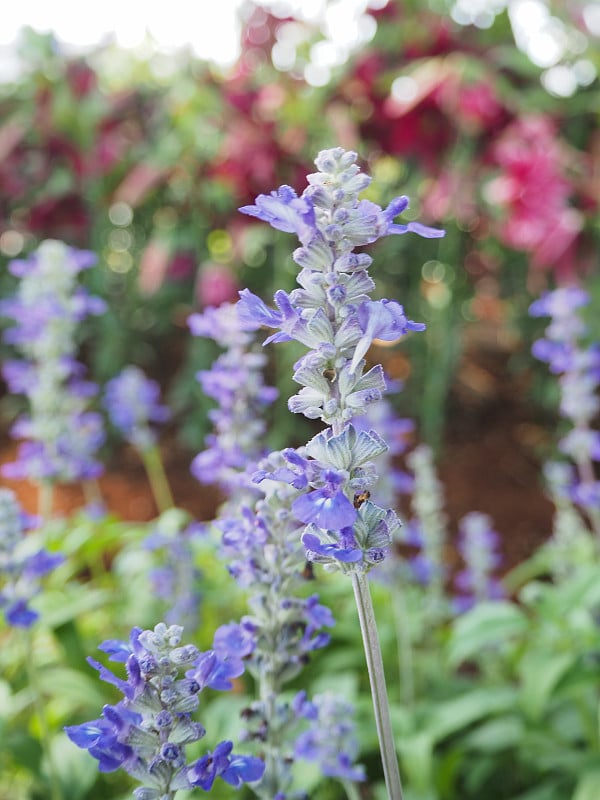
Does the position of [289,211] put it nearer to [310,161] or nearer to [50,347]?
[50,347]

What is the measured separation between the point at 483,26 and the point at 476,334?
213cm

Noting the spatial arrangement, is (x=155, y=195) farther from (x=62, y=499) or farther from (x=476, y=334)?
(x=476, y=334)

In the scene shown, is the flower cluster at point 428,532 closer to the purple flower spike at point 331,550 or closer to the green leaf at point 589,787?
the green leaf at point 589,787

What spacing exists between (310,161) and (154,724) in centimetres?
389

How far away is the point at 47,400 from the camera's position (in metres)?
2.52

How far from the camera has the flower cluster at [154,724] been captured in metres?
1.01

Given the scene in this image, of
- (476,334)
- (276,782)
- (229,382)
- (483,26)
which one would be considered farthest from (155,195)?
(276,782)

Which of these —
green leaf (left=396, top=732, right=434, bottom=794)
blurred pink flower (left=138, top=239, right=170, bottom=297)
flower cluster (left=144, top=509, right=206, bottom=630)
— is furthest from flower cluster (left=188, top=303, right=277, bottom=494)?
blurred pink flower (left=138, top=239, right=170, bottom=297)

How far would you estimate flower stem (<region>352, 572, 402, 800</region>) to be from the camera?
0.99 meters

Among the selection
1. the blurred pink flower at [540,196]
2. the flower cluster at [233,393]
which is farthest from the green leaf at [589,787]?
the blurred pink flower at [540,196]

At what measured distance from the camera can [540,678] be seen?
210 centimetres

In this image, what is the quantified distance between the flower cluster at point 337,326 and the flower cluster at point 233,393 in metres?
0.68

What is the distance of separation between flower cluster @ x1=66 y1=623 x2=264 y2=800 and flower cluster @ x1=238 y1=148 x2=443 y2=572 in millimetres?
216

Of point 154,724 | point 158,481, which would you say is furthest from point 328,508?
point 158,481
